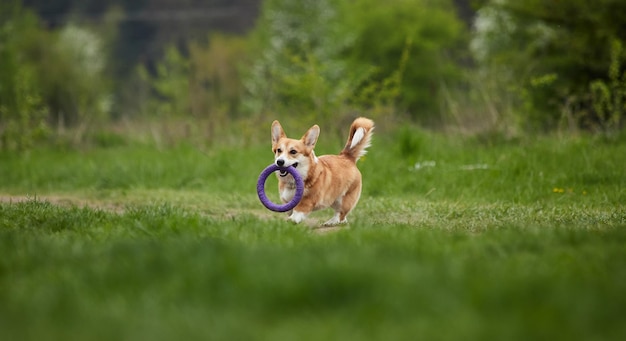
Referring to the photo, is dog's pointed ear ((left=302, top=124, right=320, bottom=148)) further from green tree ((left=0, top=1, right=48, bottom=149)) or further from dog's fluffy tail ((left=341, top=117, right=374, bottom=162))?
green tree ((left=0, top=1, right=48, bottom=149))

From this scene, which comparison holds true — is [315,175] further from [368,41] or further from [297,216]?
[368,41]

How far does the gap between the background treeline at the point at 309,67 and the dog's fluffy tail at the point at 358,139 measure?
544cm

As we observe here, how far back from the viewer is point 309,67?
15.1 m

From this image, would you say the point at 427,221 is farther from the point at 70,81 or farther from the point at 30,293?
the point at 70,81

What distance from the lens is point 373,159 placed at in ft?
40.1

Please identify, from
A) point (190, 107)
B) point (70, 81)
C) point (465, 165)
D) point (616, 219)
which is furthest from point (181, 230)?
point (70, 81)

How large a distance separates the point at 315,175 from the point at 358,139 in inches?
37.4

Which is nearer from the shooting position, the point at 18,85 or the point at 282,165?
the point at 282,165

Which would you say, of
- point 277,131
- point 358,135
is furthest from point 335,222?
point 277,131

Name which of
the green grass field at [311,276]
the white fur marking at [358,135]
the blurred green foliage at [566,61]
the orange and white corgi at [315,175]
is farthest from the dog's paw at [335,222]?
the blurred green foliage at [566,61]

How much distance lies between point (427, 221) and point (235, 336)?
190 inches

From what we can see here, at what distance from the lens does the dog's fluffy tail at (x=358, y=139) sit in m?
8.39

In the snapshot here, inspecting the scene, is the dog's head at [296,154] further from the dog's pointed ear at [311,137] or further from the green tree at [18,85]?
the green tree at [18,85]

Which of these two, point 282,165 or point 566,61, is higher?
point 566,61
